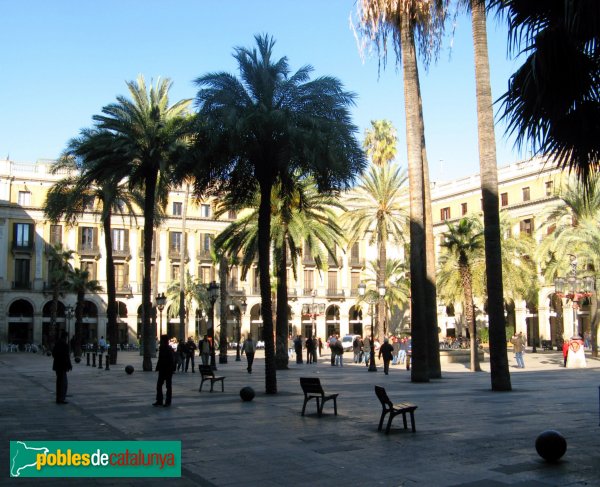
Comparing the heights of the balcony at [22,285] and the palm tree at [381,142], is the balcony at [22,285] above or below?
below

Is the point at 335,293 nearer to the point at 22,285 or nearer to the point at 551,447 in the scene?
the point at 22,285

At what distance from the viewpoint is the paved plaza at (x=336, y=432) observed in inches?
310

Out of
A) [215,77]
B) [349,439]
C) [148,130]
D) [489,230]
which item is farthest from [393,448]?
[148,130]

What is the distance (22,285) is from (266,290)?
53.6 meters

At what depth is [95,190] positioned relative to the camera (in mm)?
35500

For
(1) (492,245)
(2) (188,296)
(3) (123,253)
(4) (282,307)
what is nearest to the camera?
(1) (492,245)

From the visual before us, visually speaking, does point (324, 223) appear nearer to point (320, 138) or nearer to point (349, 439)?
point (320, 138)

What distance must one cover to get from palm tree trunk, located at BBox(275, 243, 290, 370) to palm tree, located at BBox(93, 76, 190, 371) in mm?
5721

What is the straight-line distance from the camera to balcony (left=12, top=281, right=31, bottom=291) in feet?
212

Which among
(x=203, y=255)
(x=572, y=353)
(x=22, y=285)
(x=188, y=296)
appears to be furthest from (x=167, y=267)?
(x=572, y=353)

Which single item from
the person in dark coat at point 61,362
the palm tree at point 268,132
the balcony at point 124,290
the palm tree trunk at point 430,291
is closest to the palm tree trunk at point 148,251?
the palm tree at point 268,132

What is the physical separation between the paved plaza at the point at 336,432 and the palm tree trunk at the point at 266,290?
65 centimetres

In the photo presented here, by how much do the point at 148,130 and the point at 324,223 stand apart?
9764 mm

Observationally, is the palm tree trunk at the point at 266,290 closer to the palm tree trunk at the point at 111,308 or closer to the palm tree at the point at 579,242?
the palm tree trunk at the point at 111,308
